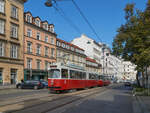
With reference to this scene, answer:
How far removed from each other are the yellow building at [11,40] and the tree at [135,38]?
18201 millimetres

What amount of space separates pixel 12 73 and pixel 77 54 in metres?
31.4

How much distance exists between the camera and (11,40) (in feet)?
117

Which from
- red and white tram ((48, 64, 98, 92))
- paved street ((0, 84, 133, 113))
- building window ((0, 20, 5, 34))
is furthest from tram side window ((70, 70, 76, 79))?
building window ((0, 20, 5, 34))

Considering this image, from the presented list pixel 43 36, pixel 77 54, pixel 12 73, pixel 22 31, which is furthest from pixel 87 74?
pixel 77 54

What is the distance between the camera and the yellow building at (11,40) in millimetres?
33697

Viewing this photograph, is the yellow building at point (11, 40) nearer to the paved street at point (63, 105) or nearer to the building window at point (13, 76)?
the building window at point (13, 76)

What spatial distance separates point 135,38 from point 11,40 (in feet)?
73.9

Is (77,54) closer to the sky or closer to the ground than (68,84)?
closer to the sky

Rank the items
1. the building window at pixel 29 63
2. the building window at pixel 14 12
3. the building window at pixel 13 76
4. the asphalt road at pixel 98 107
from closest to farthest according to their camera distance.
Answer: the asphalt road at pixel 98 107, the building window at pixel 13 76, the building window at pixel 14 12, the building window at pixel 29 63

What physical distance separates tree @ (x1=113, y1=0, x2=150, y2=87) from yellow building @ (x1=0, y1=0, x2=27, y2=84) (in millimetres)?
18201

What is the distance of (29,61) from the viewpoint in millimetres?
41031

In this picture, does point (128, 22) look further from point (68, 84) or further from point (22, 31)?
point (22, 31)

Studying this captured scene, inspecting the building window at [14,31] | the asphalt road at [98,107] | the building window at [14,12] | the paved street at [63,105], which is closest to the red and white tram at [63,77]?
the paved street at [63,105]

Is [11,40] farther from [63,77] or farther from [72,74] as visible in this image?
[63,77]
